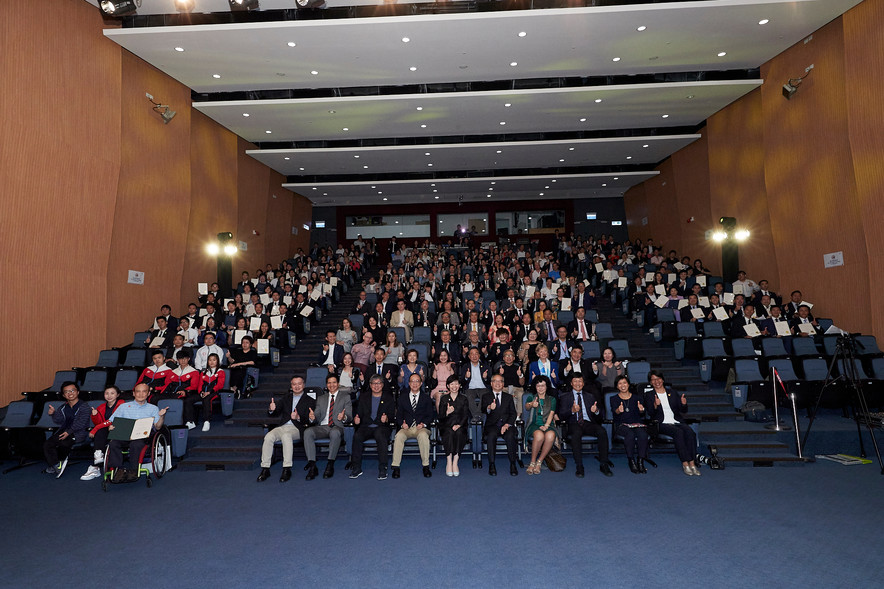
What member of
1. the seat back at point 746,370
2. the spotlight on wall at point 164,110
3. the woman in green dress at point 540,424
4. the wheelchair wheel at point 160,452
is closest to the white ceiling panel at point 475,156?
the spotlight on wall at point 164,110

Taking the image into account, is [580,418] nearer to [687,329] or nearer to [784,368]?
[784,368]

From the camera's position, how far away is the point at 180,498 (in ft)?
15.9

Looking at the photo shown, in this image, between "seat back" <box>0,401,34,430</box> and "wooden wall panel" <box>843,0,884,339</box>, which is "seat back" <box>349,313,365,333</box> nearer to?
"seat back" <box>0,401,34,430</box>

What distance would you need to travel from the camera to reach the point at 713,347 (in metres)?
7.81

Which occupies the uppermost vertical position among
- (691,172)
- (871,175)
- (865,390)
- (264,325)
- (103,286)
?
(691,172)

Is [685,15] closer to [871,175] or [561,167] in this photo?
[871,175]

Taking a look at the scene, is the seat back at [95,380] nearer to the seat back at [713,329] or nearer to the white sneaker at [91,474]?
the white sneaker at [91,474]

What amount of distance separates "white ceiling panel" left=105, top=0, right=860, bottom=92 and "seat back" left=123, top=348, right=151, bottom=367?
476cm

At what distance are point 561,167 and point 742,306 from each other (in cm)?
819

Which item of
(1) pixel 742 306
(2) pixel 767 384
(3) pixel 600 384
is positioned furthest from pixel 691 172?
(3) pixel 600 384

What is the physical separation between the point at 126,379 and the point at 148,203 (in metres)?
3.59

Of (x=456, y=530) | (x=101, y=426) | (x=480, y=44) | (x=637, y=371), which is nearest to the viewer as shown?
(x=456, y=530)

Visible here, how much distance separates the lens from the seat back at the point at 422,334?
863 centimetres

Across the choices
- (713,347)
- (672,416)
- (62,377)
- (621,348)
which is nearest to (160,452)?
Answer: (62,377)
